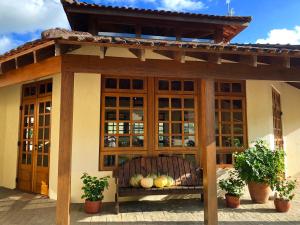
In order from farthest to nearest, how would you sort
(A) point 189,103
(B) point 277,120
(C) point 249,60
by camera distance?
(B) point 277,120
(A) point 189,103
(C) point 249,60

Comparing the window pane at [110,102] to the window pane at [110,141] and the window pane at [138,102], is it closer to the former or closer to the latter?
the window pane at [138,102]

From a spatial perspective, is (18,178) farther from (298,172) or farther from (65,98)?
(298,172)

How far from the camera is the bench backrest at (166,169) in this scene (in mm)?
5977

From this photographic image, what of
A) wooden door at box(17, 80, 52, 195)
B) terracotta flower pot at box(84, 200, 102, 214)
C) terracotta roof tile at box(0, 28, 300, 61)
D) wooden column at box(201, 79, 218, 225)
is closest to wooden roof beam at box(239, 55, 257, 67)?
terracotta roof tile at box(0, 28, 300, 61)

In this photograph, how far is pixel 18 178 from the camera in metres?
7.37

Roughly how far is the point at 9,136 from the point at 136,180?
4.30m

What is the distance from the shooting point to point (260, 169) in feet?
19.1

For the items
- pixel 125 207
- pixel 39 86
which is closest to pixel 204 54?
pixel 125 207

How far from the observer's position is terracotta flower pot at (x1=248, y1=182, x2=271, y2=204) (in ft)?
19.8

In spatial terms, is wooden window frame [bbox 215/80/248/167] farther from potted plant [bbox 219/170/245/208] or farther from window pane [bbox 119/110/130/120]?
window pane [bbox 119/110/130/120]

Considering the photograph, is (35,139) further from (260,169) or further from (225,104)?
(260,169)

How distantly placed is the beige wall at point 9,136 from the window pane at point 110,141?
292 cm

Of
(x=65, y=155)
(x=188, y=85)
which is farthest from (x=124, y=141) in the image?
(x=65, y=155)

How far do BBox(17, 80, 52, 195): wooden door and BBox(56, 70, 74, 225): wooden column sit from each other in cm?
280
